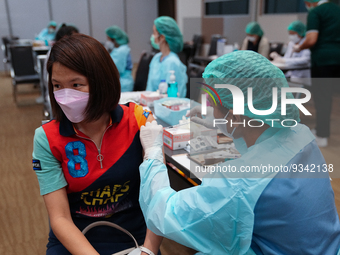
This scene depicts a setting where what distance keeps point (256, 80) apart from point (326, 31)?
2752mm

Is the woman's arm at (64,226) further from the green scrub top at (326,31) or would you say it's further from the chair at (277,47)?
the chair at (277,47)

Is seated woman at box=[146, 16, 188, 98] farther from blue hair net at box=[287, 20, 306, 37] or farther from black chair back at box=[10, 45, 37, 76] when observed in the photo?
black chair back at box=[10, 45, 37, 76]

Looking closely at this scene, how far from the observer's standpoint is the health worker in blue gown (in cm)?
79

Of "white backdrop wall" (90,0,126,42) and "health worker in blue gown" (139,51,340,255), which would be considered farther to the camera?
"white backdrop wall" (90,0,126,42)

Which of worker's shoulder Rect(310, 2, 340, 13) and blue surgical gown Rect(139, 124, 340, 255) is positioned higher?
worker's shoulder Rect(310, 2, 340, 13)

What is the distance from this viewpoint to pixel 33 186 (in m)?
2.74

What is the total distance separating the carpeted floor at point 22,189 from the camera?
2.02 meters

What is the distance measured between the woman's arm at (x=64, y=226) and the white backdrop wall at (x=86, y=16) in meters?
8.26

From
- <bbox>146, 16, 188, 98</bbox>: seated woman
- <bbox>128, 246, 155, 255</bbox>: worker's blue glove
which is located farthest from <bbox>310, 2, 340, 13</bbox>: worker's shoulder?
<bbox>128, 246, 155, 255</bbox>: worker's blue glove

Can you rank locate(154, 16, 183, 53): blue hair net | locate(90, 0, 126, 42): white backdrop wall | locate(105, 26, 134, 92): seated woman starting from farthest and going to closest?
locate(90, 0, 126, 42): white backdrop wall
locate(105, 26, 134, 92): seated woman
locate(154, 16, 183, 53): blue hair net

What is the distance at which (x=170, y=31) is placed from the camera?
312cm

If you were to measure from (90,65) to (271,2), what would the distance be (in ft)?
19.8

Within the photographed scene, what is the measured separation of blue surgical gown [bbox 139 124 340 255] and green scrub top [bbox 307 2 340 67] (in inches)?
104

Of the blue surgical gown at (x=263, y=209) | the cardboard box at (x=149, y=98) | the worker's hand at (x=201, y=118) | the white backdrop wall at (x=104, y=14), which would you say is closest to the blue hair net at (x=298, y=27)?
the cardboard box at (x=149, y=98)
